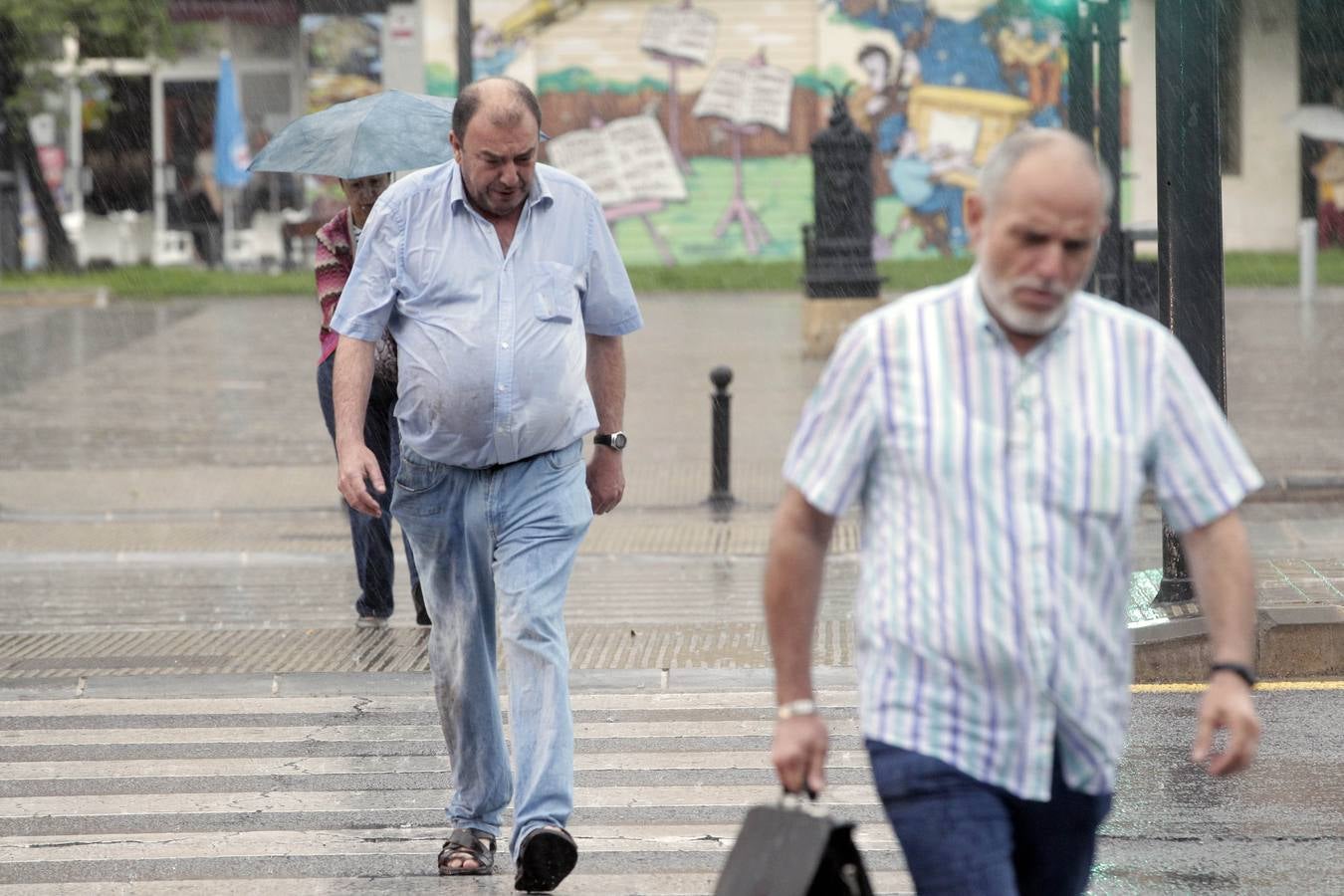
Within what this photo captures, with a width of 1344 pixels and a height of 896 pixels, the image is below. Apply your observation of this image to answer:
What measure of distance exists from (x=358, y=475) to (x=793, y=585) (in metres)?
1.99

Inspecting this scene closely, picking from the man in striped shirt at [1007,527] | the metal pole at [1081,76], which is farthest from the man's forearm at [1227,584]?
the metal pole at [1081,76]

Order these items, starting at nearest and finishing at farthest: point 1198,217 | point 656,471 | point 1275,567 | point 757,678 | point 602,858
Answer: point 602,858, point 757,678, point 1198,217, point 1275,567, point 656,471

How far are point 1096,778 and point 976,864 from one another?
0.24m

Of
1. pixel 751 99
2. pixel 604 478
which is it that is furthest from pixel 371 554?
pixel 751 99


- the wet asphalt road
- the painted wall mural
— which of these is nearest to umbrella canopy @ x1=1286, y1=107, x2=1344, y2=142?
the painted wall mural

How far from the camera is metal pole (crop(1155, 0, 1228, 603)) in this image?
814 cm

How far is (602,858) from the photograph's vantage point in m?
5.41

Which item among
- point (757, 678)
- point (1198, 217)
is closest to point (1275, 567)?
point (1198, 217)

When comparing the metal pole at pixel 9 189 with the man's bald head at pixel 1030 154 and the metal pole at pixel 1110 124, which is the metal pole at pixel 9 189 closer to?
the metal pole at pixel 1110 124

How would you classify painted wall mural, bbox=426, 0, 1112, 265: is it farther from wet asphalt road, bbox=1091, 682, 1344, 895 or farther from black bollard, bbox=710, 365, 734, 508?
wet asphalt road, bbox=1091, 682, 1344, 895

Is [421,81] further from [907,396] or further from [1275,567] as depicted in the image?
[907,396]

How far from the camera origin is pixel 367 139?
7.62 metres

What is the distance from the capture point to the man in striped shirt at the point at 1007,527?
3.14 m

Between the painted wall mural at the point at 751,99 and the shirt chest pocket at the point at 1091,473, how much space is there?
1293 inches
